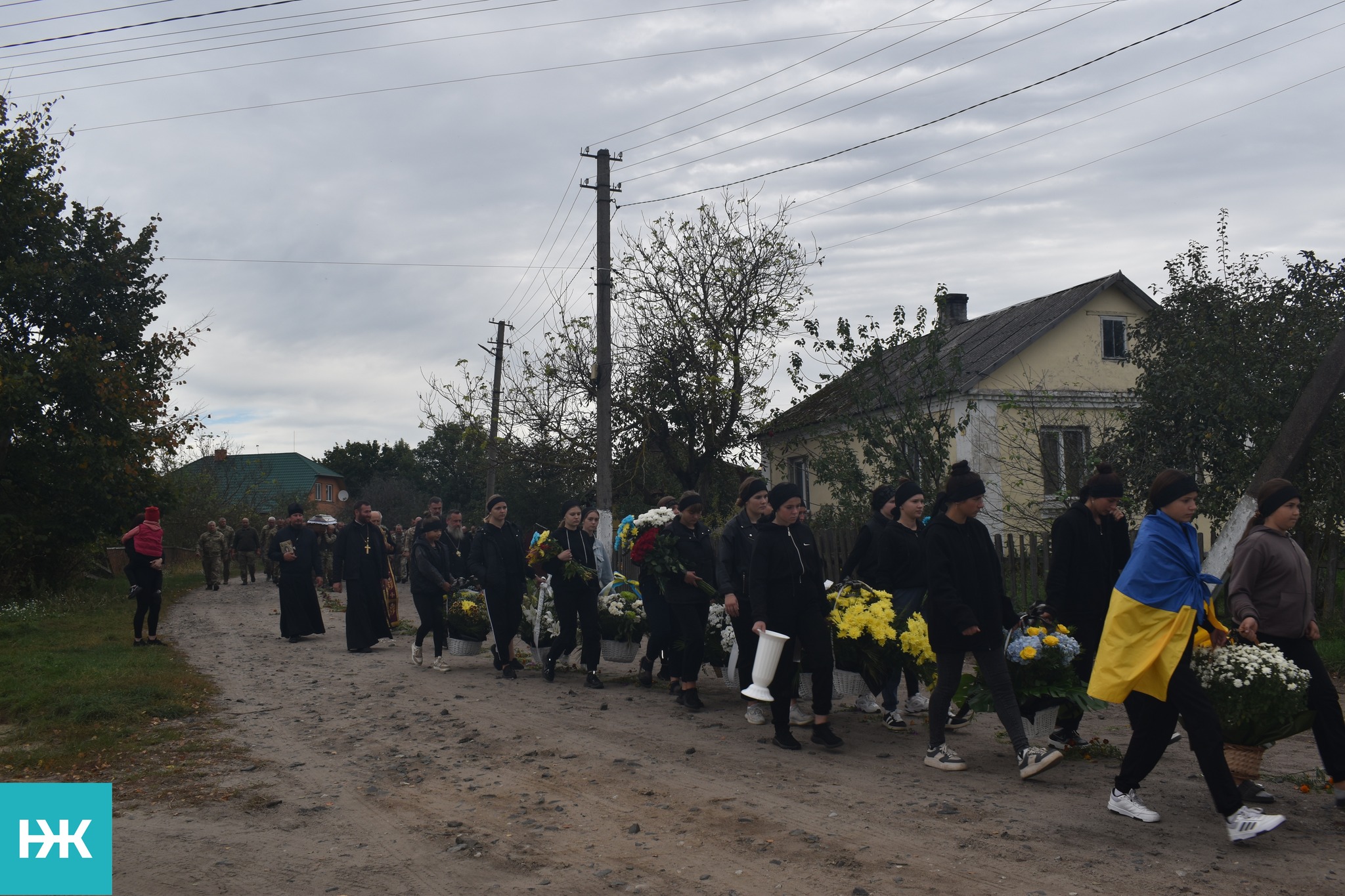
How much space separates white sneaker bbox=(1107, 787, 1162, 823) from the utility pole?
2273cm

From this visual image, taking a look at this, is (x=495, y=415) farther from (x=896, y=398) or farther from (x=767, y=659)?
(x=767, y=659)

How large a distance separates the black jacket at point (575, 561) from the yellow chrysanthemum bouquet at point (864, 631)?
3.30 meters

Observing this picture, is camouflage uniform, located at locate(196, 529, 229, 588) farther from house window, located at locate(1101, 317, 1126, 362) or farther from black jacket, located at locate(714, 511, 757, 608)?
house window, located at locate(1101, 317, 1126, 362)

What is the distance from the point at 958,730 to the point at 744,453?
18639 millimetres

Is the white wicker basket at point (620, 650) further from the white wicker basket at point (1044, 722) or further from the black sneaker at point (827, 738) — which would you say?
the white wicker basket at point (1044, 722)

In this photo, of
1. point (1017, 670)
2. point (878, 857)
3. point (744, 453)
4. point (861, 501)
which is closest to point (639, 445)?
point (744, 453)

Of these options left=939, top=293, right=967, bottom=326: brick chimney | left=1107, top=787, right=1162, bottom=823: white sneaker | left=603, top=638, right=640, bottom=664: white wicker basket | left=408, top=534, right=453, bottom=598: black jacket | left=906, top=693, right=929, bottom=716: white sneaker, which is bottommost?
left=906, top=693, right=929, bottom=716: white sneaker

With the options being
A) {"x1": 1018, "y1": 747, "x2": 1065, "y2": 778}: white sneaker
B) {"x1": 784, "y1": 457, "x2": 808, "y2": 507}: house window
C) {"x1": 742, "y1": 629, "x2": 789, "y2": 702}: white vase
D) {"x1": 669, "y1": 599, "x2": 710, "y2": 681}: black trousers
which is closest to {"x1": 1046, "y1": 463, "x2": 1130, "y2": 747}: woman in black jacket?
{"x1": 1018, "y1": 747, "x2": 1065, "y2": 778}: white sneaker

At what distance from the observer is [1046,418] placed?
22719 mm

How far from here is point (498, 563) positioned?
11.5 meters

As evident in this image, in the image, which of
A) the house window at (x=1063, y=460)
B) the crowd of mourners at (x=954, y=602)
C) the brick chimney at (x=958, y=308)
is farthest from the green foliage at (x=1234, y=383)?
the brick chimney at (x=958, y=308)

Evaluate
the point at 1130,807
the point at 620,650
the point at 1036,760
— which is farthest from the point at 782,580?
the point at 620,650

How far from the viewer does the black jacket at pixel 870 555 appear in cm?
886

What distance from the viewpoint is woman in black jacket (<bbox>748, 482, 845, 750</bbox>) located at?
761 cm
